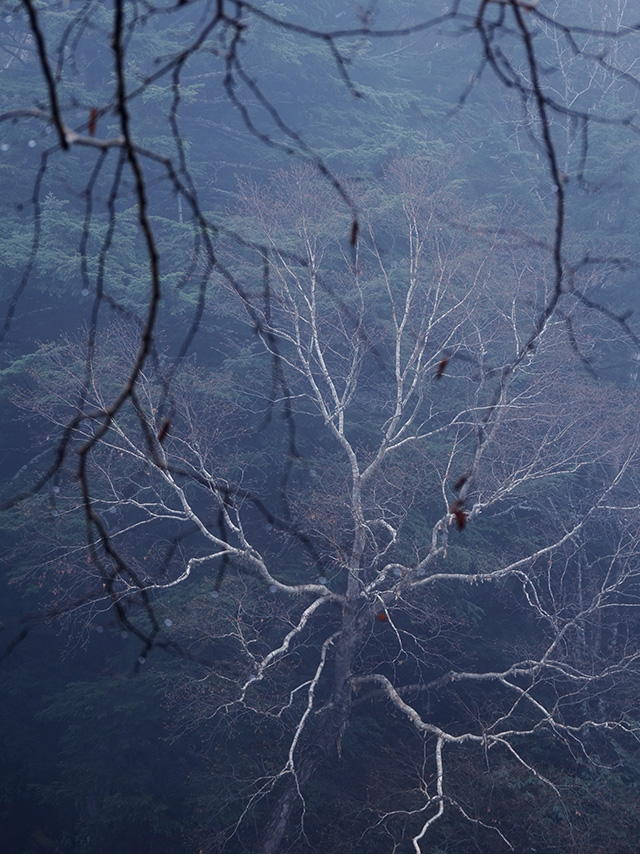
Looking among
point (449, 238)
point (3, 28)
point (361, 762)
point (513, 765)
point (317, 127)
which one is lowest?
point (361, 762)

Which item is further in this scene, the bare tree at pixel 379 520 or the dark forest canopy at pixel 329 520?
the bare tree at pixel 379 520

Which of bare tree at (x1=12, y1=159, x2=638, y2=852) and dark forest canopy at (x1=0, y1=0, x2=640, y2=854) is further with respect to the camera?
bare tree at (x1=12, y1=159, x2=638, y2=852)

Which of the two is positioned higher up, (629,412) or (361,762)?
(629,412)

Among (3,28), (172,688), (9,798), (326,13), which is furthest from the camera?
(326,13)

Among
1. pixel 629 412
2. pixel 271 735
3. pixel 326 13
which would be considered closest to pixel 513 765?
pixel 271 735

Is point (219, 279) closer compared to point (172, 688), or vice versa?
point (172, 688)

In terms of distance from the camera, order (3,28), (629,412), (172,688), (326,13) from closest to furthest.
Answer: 1. (172,688)
2. (629,412)
3. (3,28)
4. (326,13)

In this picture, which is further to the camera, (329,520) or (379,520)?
(329,520)

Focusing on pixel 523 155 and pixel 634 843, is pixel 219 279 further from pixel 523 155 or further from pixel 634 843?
pixel 634 843
